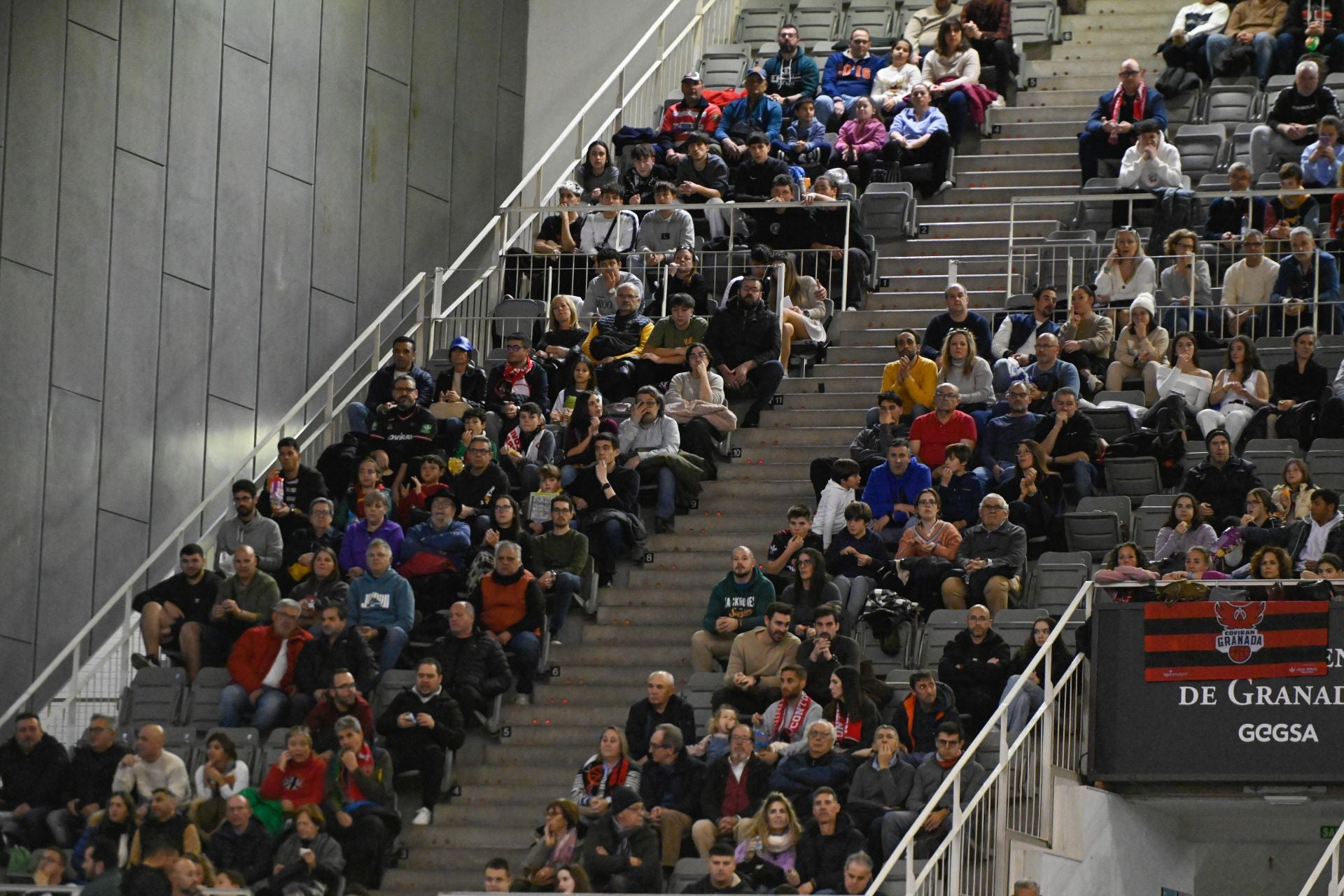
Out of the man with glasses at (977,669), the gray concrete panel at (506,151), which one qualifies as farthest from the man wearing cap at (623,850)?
the gray concrete panel at (506,151)

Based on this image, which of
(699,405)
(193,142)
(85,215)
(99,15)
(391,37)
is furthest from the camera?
(391,37)

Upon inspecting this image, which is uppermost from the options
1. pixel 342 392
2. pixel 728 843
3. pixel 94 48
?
pixel 94 48

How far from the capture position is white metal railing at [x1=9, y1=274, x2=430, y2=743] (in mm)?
15156

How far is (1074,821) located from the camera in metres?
12.7

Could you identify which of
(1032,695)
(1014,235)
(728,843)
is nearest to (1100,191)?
(1014,235)

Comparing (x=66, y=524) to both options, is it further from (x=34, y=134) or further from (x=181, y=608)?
(x=34, y=134)

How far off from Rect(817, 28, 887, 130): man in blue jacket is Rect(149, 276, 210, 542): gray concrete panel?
5.78 m

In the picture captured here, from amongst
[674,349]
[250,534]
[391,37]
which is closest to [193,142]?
[391,37]

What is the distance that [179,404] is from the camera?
17.2 metres

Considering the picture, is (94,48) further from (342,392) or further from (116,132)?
(342,392)

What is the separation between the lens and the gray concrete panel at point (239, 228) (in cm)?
1772

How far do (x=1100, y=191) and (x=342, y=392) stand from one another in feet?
19.7

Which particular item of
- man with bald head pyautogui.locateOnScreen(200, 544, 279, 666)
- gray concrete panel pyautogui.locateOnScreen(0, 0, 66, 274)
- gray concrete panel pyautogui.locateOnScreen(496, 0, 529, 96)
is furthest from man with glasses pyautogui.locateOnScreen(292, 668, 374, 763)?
gray concrete panel pyautogui.locateOnScreen(496, 0, 529, 96)

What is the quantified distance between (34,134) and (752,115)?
639 cm
